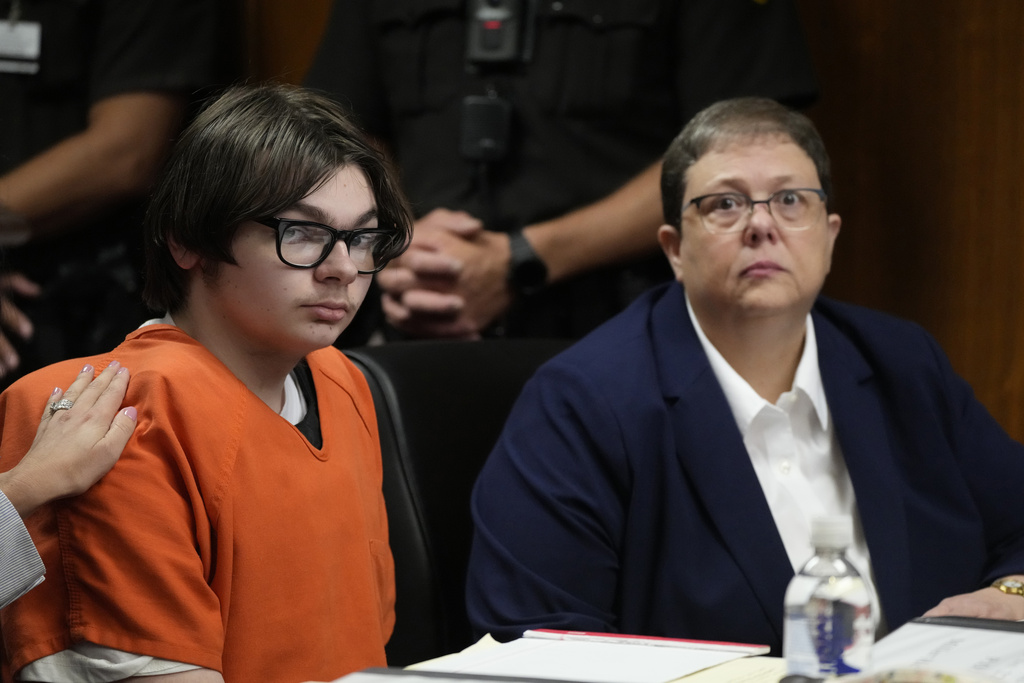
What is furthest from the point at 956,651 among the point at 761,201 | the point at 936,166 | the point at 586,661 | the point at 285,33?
the point at 285,33

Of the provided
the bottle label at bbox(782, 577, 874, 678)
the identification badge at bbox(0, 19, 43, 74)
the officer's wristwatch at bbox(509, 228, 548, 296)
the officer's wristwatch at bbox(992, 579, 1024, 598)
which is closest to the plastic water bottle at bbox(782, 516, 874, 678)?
the bottle label at bbox(782, 577, 874, 678)

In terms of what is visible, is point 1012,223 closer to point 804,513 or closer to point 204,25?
point 804,513

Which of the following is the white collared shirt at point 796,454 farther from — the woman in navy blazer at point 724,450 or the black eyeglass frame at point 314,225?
the black eyeglass frame at point 314,225

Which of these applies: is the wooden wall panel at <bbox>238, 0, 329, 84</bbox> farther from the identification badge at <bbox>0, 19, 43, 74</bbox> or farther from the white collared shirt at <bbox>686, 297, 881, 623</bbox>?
the white collared shirt at <bbox>686, 297, 881, 623</bbox>

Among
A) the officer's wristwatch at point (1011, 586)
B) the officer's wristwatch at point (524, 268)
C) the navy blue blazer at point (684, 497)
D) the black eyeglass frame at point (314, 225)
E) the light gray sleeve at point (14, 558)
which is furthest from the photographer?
the officer's wristwatch at point (524, 268)

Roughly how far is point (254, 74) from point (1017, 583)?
7.01 feet

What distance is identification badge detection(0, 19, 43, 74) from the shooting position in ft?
7.41

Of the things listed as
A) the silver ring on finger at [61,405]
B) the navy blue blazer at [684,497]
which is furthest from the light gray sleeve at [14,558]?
the navy blue blazer at [684,497]

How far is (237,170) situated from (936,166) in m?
1.74

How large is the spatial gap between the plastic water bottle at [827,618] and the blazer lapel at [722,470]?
52 cm

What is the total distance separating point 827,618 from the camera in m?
0.99

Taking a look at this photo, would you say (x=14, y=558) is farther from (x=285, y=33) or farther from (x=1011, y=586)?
(x=285, y=33)

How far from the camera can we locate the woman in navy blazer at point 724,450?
152cm

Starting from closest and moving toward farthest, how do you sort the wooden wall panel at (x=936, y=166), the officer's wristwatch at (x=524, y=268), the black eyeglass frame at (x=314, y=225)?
the black eyeglass frame at (x=314, y=225) → the officer's wristwatch at (x=524, y=268) → the wooden wall panel at (x=936, y=166)
